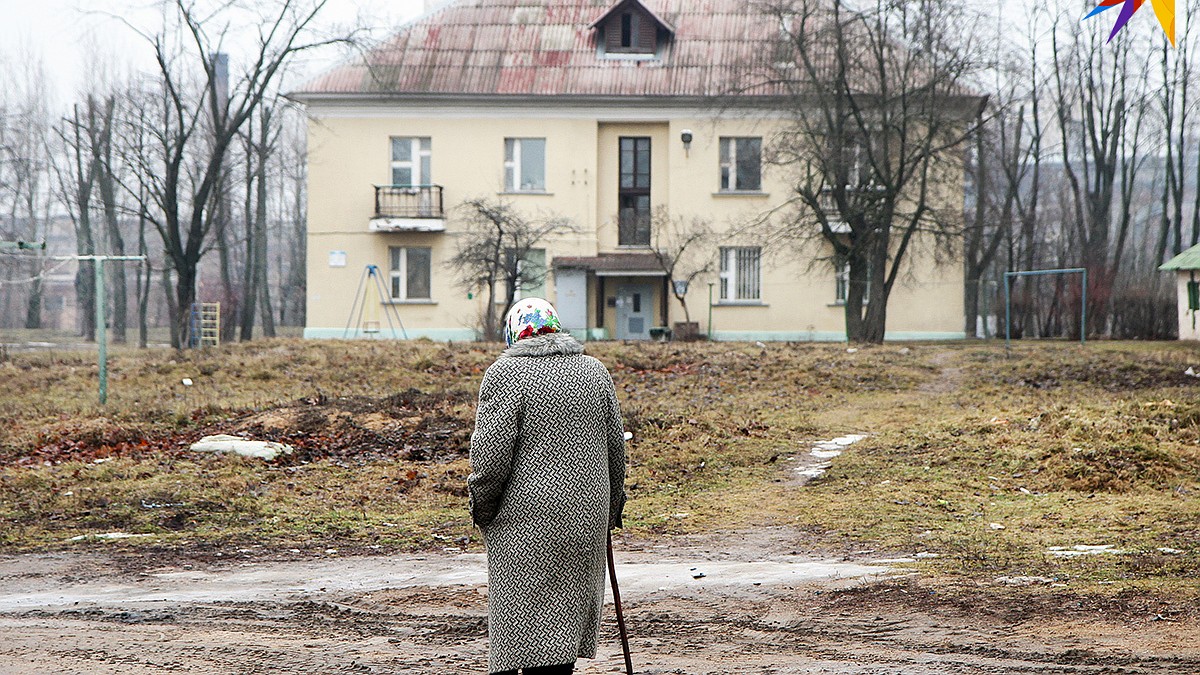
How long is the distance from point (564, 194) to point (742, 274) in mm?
6297

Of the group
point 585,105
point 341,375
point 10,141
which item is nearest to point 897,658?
point 341,375

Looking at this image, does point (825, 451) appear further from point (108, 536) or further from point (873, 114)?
point (873, 114)

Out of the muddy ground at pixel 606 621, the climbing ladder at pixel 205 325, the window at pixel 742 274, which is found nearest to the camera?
the muddy ground at pixel 606 621

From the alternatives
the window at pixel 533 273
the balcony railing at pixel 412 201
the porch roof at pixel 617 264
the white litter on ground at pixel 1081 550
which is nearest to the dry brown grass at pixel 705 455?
the white litter on ground at pixel 1081 550

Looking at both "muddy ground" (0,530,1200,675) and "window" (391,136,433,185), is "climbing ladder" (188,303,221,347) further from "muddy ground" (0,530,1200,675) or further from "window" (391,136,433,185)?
"muddy ground" (0,530,1200,675)

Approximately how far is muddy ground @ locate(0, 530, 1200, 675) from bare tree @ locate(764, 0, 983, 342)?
23.8m

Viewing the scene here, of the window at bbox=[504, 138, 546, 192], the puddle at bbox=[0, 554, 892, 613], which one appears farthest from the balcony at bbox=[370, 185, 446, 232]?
the puddle at bbox=[0, 554, 892, 613]

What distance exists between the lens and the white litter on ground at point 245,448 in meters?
15.0

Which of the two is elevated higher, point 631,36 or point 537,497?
point 631,36

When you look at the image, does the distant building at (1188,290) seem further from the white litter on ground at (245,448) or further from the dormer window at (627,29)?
the white litter on ground at (245,448)

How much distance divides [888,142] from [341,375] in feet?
53.9

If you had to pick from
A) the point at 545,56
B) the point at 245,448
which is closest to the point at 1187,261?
the point at 545,56

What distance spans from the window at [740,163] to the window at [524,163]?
5.89 metres

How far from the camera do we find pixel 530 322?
5.50 metres
